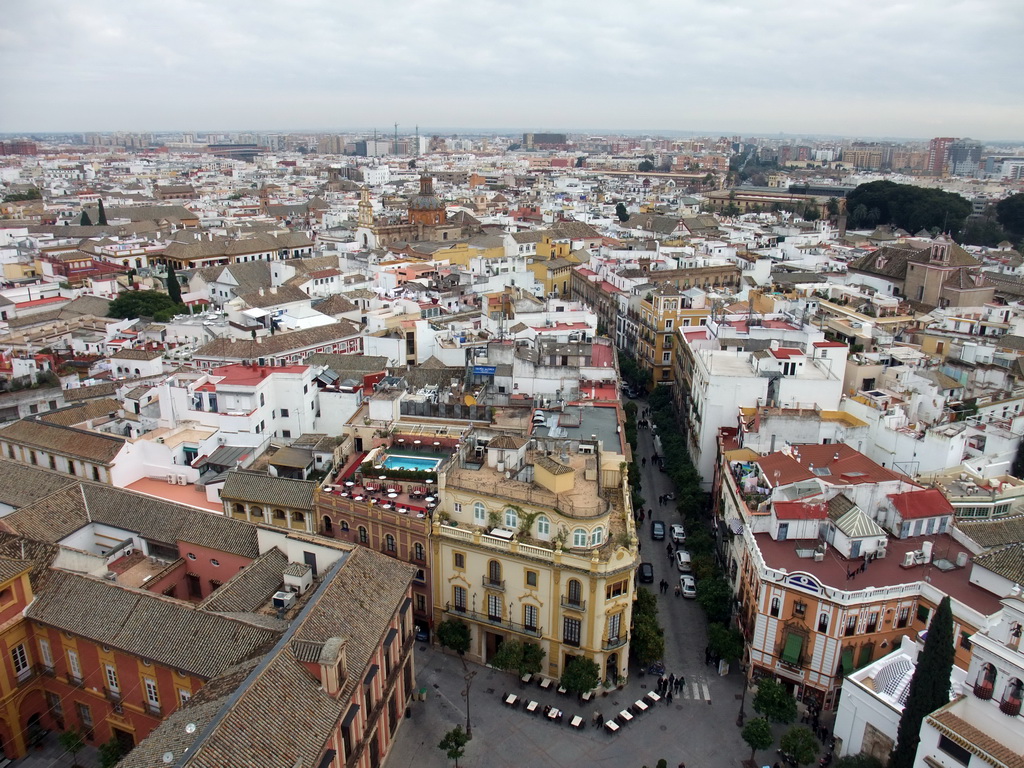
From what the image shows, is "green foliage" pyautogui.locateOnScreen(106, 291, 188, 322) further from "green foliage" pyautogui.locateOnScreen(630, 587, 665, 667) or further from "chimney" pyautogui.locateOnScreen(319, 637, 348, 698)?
"chimney" pyautogui.locateOnScreen(319, 637, 348, 698)

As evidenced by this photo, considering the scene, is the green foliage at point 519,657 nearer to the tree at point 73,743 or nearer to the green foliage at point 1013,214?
the tree at point 73,743

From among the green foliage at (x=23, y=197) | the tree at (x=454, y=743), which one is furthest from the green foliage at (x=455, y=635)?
the green foliage at (x=23, y=197)

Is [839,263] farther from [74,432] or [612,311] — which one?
[74,432]

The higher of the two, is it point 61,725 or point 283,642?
point 283,642

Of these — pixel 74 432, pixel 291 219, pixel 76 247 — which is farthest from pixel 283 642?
pixel 291 219

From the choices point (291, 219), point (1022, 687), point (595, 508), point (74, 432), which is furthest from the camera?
point (291, 219)

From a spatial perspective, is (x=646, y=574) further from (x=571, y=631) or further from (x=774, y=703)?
(x=774, y=703)

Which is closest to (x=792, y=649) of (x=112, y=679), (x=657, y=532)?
(x=657, y=532)
